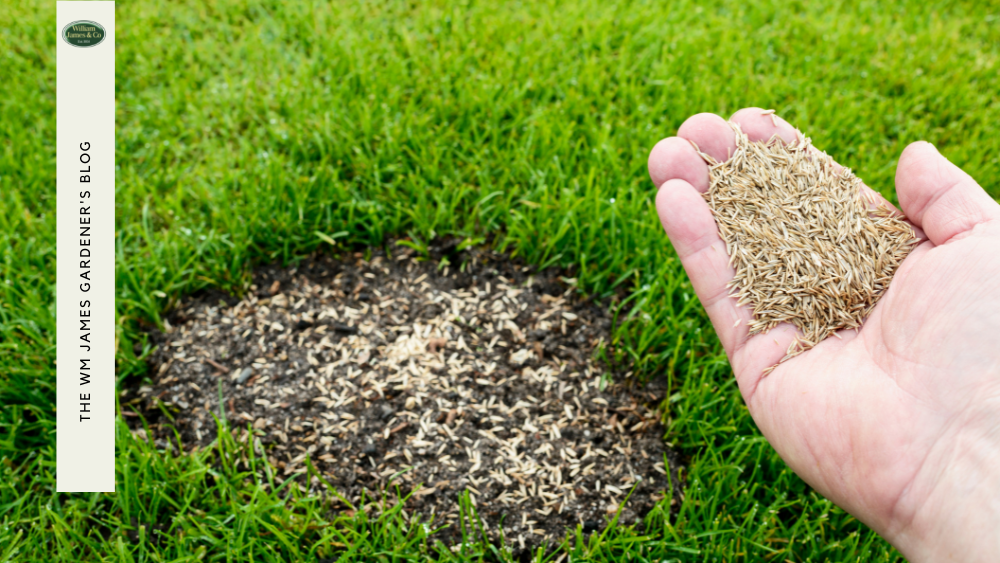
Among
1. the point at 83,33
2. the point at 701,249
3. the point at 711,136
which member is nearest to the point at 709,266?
the point at 701,249

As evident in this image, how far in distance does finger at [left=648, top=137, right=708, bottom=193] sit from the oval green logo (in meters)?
1.98

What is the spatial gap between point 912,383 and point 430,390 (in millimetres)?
1595

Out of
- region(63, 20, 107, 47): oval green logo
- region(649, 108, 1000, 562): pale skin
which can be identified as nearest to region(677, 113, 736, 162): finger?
region(649, 108, 1000, 562): pale skin

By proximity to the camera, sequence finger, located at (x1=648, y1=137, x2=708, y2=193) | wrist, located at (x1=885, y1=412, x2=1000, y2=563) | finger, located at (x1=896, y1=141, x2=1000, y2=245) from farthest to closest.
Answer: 1. finger, located at (x1=648, y1=137, x2=708, y2=193)
2. finger, located at (x1=896, y1=141, x2=1000, y2=245)
3. wrist, located at (x1=885, y1=412, x2=1000, y2=563)

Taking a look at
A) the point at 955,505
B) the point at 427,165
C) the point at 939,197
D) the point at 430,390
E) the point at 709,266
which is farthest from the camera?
the point at 427,165

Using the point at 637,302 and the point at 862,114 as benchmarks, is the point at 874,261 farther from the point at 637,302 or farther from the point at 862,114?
the point at 862,114

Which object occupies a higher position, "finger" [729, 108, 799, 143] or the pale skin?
"finger" [729, 108, 799, 143]

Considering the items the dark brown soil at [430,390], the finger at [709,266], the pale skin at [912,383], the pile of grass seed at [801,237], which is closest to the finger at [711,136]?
the pile of grass seed at [801,237]

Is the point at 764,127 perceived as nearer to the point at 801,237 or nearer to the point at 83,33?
the point at 801,237

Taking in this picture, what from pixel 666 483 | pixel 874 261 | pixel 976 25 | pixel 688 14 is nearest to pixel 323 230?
pixel 666 483

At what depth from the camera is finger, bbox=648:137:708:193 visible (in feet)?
7.63

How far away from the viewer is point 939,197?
200 cm

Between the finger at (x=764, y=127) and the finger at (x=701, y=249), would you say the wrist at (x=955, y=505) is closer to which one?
the finger at (x=701, y=249)

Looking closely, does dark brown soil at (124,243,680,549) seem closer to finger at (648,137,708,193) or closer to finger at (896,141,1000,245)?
finger at (648,137,708,193)
